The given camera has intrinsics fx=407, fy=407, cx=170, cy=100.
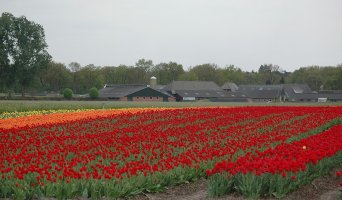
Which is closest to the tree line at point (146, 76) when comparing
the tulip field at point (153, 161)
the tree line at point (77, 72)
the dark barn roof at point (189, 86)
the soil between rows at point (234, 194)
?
the tree line at point (77, 72)

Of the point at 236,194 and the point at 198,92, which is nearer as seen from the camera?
the point at 236,194

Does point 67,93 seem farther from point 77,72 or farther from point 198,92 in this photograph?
point 77,72

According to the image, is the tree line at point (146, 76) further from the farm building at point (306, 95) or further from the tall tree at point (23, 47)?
the tall tree at point (23, 47)

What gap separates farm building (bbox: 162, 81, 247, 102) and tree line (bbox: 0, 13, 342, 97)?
17.3 metres

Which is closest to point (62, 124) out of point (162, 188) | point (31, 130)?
point (31, 130)

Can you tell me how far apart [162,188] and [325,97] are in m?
111

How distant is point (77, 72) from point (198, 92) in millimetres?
41274

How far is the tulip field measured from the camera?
889 centimetres

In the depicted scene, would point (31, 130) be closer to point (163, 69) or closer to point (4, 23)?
point (4, 23)

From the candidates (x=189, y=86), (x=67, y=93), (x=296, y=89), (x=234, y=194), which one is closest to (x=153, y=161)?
(x=234, y=194)

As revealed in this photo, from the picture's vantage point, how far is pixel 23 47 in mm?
80250

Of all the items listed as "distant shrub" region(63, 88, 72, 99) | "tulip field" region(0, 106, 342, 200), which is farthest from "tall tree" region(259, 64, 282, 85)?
"tulip field" region(0, 106, 342, 200)

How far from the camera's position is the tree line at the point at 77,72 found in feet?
260

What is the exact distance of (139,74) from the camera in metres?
140
